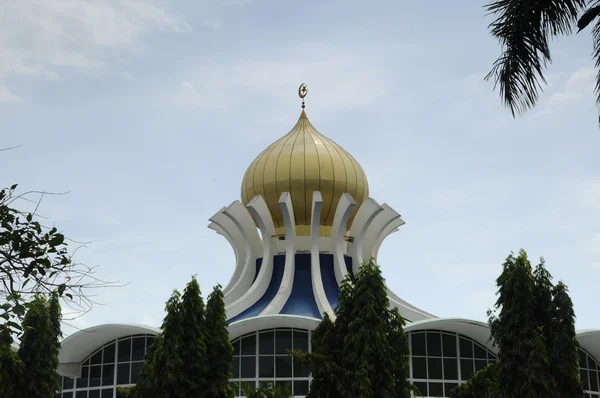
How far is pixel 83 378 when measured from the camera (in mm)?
39344

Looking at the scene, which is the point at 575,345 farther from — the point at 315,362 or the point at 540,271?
the point at 315,362

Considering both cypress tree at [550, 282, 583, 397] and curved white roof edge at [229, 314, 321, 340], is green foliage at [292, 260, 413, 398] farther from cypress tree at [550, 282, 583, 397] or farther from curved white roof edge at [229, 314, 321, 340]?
curved white roof edge at [229, 314, 321, 340]

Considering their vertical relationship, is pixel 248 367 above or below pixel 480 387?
above

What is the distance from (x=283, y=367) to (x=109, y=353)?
7.53m

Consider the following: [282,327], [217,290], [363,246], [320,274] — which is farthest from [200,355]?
[363,246]

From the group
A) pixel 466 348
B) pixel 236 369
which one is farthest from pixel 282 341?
pixel 466 348

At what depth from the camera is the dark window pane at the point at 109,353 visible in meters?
38.9

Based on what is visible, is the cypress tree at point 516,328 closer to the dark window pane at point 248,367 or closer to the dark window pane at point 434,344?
the dark window pane at point 434,344

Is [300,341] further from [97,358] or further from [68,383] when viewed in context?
[68,383]

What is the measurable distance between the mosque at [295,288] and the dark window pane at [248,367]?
4 centimetres

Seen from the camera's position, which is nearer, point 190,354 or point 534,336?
point 534,336

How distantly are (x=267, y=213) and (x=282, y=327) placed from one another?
589 centimetres

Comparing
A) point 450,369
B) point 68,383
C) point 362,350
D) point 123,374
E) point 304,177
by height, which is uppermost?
point 304,177

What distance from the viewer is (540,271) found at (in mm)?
28094
